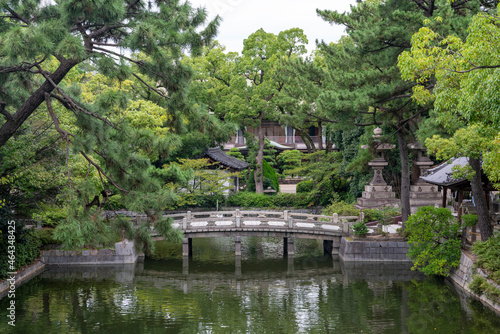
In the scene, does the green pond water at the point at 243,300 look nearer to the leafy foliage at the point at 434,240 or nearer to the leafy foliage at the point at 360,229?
the leafy foliage at the point at 434,240

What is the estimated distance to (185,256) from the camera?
23594 millimetres

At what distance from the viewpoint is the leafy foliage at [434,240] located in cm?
1775

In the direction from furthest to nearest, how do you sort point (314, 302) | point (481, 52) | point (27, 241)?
point (27, 241)
point (314, 302)
point (481, 52)

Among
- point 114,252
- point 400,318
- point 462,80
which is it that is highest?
point 462,80

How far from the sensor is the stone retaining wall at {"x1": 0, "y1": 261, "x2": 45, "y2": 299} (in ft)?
53.8

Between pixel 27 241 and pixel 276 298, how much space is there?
31.5ft

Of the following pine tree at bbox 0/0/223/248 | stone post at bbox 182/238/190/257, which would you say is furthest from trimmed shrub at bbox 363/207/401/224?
pine tree at bbox 0/0/223/248

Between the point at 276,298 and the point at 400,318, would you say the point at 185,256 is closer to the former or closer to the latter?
the point at 276,298

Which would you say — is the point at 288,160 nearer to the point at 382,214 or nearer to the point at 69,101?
the point at 382,214

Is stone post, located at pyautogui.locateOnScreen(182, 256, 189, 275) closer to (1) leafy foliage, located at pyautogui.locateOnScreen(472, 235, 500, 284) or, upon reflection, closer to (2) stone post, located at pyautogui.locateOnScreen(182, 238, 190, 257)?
(2) stone post, located at pyautogui.locateOnScreen(182, 238, 190, 257)

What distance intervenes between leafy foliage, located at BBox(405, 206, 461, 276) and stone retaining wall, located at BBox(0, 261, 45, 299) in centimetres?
1361

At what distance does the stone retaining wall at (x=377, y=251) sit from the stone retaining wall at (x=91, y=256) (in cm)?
904

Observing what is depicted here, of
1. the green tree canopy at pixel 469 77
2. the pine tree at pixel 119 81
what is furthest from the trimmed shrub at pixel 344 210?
the pine tree at pixel 119 81

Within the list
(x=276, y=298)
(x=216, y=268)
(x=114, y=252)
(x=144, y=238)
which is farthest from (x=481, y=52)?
(x=114, y=252)
